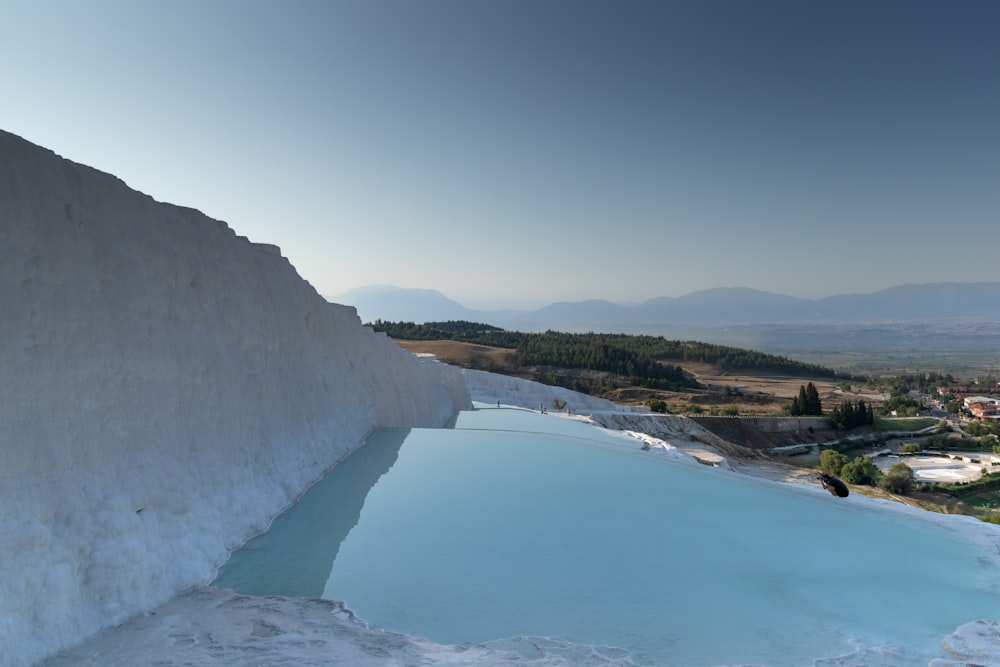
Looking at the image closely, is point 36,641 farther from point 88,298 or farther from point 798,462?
point 798,462

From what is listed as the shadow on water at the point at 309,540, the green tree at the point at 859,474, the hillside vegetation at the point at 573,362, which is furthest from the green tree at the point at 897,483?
the shadow on water at the point at 309,540

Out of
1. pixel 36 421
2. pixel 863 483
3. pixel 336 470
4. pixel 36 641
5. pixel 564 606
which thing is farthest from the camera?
pixel 863 483

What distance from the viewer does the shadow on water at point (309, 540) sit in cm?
578

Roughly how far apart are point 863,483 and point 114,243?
40.1 metres

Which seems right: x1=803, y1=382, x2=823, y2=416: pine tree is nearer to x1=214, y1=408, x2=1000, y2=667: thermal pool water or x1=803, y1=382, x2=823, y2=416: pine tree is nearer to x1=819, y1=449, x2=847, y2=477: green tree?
x1=819, y1=449, x2=847, y2=477: green tree

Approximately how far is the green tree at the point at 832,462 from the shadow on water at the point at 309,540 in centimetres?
Result: 3698

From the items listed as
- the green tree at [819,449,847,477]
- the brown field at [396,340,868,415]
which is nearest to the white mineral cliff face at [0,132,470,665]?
the green tree at [819,449,847,477]

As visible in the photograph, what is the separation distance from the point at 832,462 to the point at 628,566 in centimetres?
4077

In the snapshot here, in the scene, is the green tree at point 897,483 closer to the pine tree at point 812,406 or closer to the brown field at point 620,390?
the brown field at point 620,390

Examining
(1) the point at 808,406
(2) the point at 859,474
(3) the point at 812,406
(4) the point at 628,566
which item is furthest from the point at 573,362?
(4) the point at 628,566

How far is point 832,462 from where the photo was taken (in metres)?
40.5

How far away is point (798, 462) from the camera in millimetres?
44594

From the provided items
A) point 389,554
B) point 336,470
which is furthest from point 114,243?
point 336,470

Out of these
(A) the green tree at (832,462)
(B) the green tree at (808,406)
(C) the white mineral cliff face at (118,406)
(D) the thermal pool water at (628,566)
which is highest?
(C) the white mineral cliff face at (118,406)
